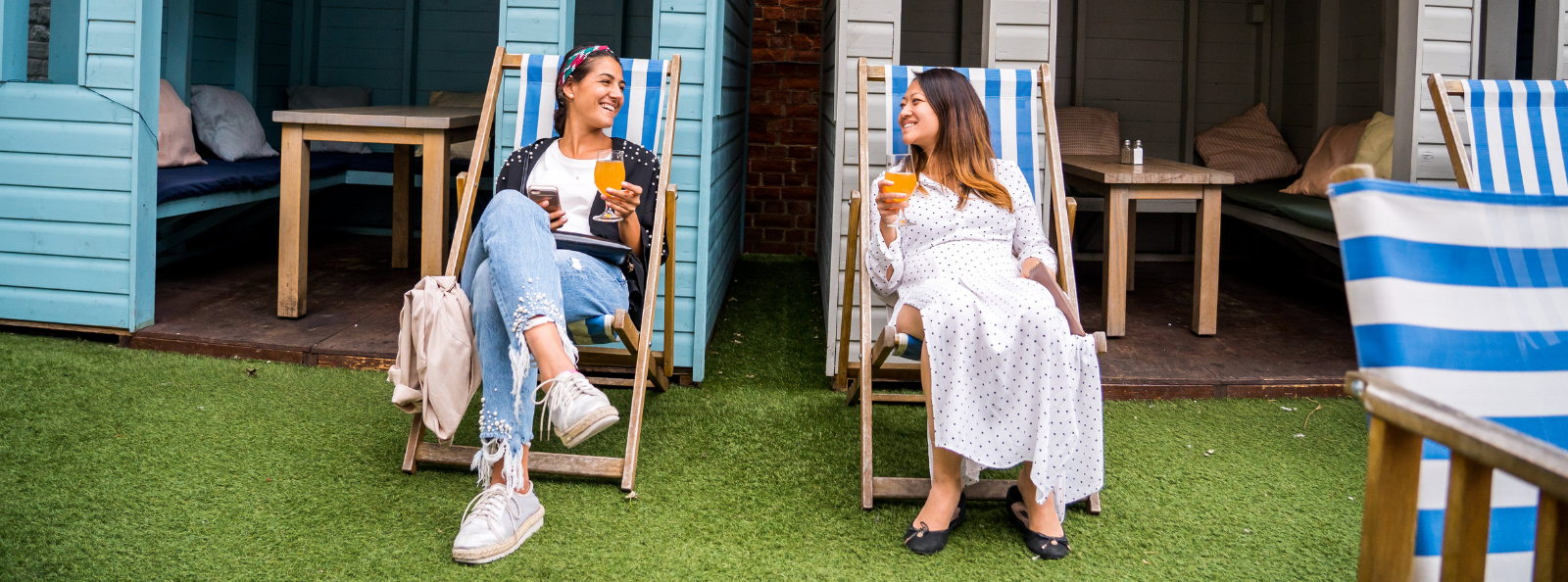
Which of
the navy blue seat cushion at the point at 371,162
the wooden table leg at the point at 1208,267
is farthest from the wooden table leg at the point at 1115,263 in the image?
the navy blue seat cushion at the point at 371,162

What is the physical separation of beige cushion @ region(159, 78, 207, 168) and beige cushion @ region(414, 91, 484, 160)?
3.99 ft

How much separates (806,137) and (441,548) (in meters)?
4.14

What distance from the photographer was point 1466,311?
1.19 meters

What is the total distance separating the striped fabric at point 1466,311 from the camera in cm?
115

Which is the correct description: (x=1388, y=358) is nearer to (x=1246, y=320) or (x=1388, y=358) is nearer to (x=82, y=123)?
(x=1246, y=320)


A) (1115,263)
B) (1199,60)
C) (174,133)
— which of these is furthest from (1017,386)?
(1199,60)

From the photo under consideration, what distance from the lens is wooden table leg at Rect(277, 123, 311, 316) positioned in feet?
12.1

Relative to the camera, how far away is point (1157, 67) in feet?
20.3

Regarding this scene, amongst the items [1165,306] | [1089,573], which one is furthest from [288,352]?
[1165,306]

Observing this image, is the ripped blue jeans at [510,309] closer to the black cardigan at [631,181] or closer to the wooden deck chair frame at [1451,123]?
the black cardigan at [631,181]

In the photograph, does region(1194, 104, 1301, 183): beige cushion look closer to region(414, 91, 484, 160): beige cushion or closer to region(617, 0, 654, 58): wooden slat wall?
region(617, 0, 654, 58): wooden slat wall

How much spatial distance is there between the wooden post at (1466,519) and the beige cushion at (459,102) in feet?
17.1

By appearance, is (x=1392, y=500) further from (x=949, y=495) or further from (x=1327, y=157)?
(x=1327, y=157)

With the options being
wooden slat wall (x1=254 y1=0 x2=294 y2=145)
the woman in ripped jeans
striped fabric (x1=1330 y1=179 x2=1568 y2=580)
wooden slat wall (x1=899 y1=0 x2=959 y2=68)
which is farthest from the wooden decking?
striped fabric (x1=1330 y1=179 x2=1568 y2=580)
